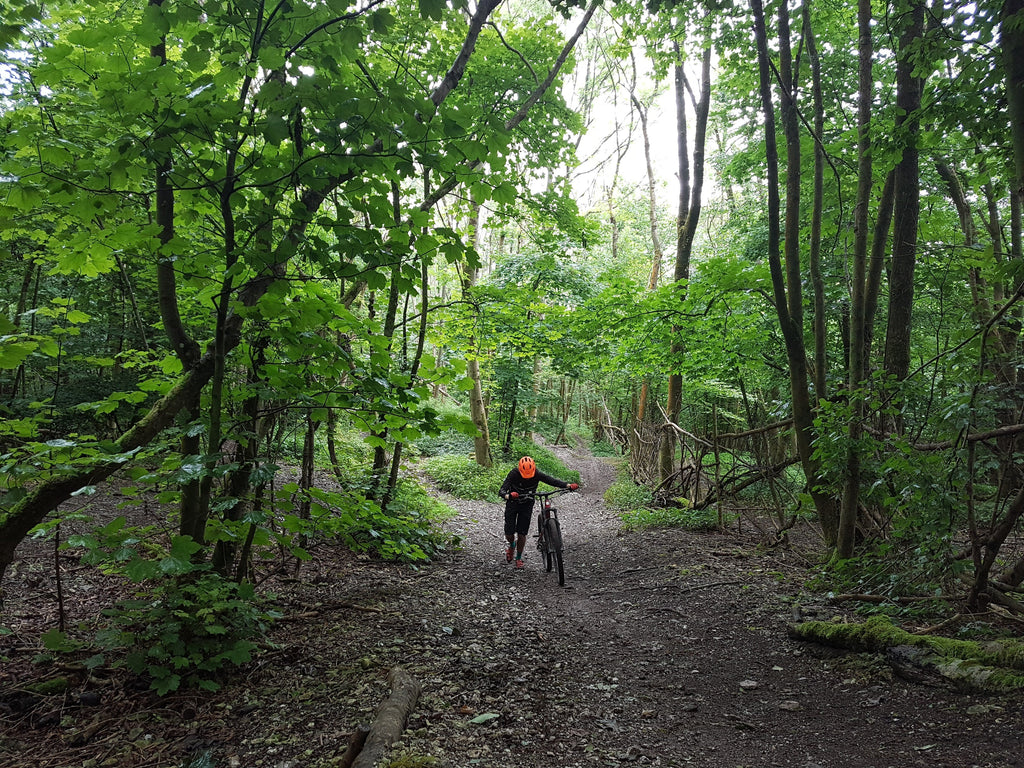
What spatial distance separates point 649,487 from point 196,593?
35.7 ft

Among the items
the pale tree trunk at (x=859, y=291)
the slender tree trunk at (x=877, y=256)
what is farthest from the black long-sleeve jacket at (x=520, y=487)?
the slender tree trunk at (x=877, y=256)

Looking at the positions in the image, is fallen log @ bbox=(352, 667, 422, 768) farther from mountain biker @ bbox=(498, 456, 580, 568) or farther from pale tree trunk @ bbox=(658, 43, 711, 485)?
pale tree trunk @ bbox=(658, 43, 711, 485)

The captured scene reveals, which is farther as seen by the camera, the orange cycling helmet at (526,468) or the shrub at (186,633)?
the orange cycling helmet at (526,468)

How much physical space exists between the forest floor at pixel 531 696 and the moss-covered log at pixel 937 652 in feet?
0.36

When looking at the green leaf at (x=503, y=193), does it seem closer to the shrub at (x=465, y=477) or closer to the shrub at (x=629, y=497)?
the shrub at (x=629, y=497)

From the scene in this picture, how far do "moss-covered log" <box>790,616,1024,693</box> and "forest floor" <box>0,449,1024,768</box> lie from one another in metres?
0.11

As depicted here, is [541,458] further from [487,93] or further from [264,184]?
[264,184]

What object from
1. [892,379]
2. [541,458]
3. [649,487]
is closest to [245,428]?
[892,379]

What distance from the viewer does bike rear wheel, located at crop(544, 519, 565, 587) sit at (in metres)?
6.77

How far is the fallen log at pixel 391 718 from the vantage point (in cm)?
260

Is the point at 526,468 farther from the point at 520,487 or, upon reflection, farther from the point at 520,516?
the point at 520,516

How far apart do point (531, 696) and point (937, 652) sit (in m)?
2.68

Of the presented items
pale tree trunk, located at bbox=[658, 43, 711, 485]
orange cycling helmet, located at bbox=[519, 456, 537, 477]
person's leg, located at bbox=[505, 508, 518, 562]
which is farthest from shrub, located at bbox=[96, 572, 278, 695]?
pale tree trunk, located at bbox=[658, 43, 711, 485]

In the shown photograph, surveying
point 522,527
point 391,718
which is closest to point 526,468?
point 522,527
